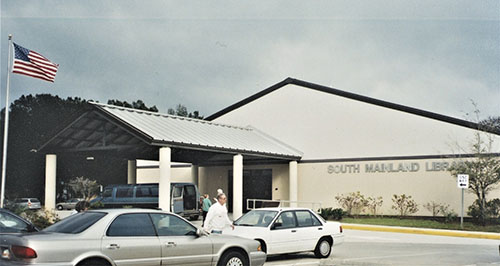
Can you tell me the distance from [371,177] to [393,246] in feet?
46.4

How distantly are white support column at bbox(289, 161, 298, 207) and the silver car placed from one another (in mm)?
24012

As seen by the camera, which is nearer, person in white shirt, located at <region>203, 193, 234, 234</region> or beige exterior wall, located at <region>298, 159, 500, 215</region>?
person in white shirt, located at <region>203, 193, 234, 234</region>

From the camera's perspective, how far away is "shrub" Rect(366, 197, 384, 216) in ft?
109

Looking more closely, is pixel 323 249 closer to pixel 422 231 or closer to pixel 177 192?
pixel 422 231

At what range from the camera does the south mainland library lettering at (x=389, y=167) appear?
3192 cm

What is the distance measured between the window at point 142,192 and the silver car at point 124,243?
21.4 m

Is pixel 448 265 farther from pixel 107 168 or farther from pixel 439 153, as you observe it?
pixel 107 168

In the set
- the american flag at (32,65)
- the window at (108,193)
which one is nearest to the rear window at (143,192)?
the window at (108,193)

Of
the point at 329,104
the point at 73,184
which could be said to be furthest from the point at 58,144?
the point at 73,184

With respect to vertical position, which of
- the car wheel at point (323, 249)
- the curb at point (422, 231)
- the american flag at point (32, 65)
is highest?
the american flag at point (32, 65)

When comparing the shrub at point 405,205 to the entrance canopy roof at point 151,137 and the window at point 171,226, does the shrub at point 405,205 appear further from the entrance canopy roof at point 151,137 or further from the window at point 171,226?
the window at point 171,226

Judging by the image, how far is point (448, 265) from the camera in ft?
48.0

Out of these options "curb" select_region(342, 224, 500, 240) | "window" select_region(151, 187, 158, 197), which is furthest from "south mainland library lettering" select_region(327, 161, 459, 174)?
"window" select_region(151, 187, 158, 197)

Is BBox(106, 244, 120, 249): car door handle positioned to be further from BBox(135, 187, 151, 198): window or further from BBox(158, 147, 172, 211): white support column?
BBox(135, 187, 151, 198): window
